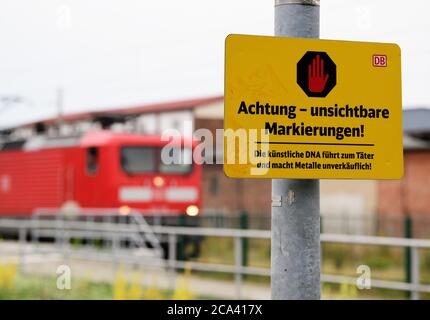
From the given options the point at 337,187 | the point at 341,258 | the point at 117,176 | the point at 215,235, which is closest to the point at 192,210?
the point at 117,176

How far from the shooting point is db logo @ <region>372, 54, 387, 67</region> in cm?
319

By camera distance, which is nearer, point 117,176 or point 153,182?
point 117,176

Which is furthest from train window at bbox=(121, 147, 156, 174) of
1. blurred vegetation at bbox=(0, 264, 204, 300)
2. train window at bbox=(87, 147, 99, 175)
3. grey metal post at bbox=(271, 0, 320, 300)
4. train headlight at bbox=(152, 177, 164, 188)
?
grey metal post at bbox=(271, 0, 320, 300)

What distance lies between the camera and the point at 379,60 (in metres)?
3.19

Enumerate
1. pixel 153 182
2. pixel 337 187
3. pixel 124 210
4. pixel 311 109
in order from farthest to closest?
pixel 337 187
pixel 153 182
pixel 124 210
pixel 311 109

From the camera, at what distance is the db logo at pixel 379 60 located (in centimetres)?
319

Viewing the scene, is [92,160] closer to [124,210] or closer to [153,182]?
[153,182]

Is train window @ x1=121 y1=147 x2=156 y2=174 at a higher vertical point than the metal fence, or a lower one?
higher

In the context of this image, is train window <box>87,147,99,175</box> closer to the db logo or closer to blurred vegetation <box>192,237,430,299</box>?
blurred vegetation <box>192,237,430,299</box>

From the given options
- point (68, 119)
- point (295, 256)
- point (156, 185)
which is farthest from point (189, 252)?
point (68, 119)

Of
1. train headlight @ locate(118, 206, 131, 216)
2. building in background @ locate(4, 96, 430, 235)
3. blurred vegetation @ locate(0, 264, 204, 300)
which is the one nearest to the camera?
blurred vegetation @ locate(0, 264, 204, 300)

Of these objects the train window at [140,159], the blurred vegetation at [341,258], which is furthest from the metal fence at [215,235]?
the train window at [140,159]

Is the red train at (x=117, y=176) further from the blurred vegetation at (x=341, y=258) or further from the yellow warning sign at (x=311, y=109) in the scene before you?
the yellow warning sign at (x=311, y=109)

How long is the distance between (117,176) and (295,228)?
17.8 meters
